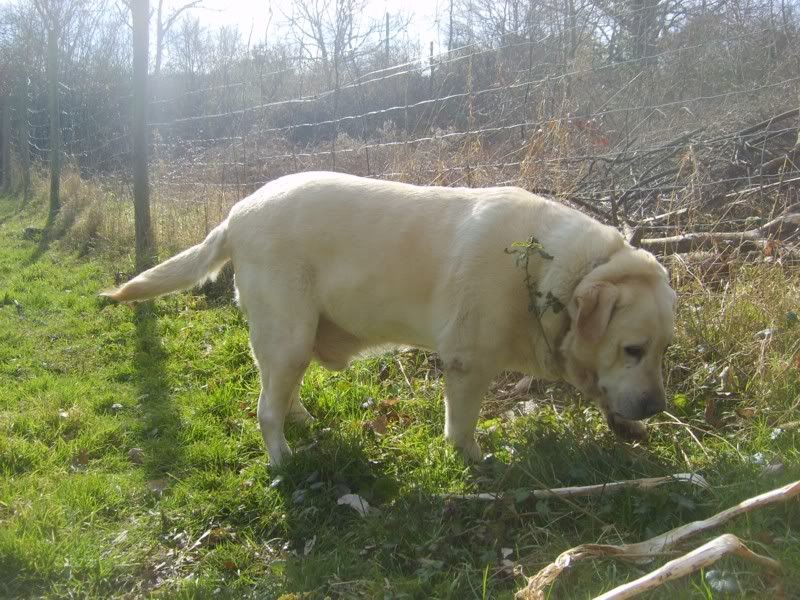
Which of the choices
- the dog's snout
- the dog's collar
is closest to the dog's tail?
the dog's collar

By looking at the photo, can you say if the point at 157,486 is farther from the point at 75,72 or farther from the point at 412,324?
the point at 75,72

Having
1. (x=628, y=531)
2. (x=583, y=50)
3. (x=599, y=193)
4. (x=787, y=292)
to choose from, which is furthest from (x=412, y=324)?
(x=583, y=50)

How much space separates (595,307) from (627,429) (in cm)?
69

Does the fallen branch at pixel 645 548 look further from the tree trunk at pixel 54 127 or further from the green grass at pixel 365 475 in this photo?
the tree trunk at pixel 54 127

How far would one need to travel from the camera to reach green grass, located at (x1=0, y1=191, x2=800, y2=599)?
2.64 m

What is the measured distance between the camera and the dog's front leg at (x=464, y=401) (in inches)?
136

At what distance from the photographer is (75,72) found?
17.6 metres

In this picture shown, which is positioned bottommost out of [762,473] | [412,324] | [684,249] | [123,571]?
[123,571]

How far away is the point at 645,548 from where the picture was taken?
7.59 feet

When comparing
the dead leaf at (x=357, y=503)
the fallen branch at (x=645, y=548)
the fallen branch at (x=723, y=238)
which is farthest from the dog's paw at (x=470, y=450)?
the fallen branch at (x=723, y=238)

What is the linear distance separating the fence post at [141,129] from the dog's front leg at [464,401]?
5.18 meters

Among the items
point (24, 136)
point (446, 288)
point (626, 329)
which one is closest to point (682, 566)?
point (626, 329)

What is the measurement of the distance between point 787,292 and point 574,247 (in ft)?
4.51

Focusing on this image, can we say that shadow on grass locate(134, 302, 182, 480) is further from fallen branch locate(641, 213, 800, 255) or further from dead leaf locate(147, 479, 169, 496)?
fallen branch locate(641, 213, 800, 255)
